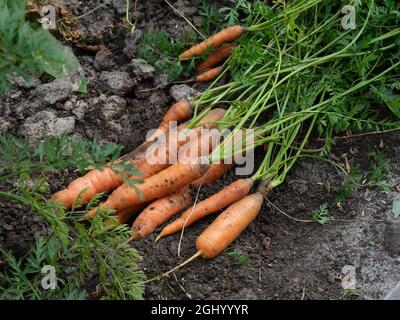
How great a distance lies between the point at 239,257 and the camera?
8.38 ft

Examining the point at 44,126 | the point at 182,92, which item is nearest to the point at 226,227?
the point at 182,92

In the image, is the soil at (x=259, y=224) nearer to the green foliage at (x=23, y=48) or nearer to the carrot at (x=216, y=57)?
the carrot at (x=216, y=57)

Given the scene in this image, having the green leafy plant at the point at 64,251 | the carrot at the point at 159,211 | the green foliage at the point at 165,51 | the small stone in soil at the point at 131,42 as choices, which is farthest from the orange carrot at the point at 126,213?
the small stone in soil at the point at 131,42

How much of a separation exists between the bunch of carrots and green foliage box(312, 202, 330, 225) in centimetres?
20

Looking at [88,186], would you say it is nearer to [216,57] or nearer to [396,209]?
[216,57]

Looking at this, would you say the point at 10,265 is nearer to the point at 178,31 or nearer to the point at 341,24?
the point at 178,31

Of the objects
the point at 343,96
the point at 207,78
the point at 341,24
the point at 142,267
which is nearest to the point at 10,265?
the point at 142,267

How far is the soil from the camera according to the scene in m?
2.46

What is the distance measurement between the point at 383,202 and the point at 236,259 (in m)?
0.66

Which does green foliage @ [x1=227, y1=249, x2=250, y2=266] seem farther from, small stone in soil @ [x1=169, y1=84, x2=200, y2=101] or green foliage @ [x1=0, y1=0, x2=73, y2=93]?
green foliage @ [x1=0, y1=0, x2=73, y2=93]

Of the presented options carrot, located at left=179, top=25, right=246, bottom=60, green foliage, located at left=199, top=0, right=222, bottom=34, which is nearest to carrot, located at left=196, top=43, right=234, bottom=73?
carrot, located at left=179, top=25, right=246, bottom=60

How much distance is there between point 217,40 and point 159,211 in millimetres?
906

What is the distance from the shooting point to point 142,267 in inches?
99.0

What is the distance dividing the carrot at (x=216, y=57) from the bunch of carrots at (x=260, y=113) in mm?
43
